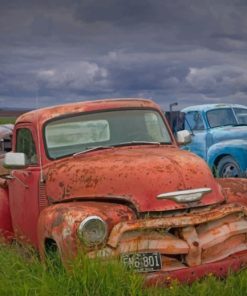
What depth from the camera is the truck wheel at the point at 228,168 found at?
11.9 meters

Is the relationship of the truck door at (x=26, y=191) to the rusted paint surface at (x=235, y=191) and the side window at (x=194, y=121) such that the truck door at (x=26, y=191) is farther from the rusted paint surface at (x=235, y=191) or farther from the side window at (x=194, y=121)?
the side window at (x=194, y=121)

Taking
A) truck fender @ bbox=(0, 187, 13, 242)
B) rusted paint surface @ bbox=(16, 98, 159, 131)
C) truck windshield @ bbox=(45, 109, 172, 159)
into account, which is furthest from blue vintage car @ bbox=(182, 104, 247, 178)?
truck fender @ bbox=(0, 187, 13, 242)

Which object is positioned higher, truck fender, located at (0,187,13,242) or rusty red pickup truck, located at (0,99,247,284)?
rusty red pickup truck, located at (0,99,247,284)

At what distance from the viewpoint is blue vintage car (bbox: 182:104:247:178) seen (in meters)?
12.4

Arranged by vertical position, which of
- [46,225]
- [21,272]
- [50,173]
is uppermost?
[50,173]

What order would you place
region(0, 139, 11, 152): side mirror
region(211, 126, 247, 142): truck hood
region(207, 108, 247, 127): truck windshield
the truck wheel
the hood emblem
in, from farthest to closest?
region(207, 108, 247, 127): truck windshield
region(0, 139, 11, 152): side mirror
region(211, 126, 247, 142): truck hood
the truck wheel
the hood emblem

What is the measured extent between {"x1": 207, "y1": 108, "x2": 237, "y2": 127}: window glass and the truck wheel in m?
1.50

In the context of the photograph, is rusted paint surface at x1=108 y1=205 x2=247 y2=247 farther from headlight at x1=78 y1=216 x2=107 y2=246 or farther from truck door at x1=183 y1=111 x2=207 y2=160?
truck door at x1=183 y1=111 x2=207 y2=160

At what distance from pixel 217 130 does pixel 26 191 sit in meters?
7.68

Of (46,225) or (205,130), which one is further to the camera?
(205,130)

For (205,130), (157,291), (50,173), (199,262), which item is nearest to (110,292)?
(157,291)

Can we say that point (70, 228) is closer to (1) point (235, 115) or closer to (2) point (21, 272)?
(2) point (21, 272)

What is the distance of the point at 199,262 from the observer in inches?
204

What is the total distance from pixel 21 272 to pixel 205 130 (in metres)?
8.74
